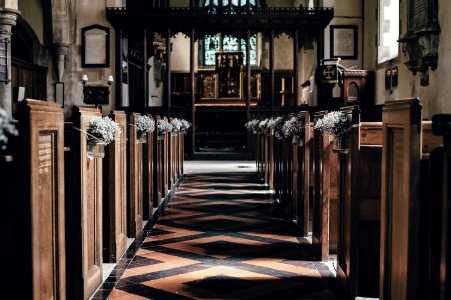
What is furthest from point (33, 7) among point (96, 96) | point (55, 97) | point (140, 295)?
point (140, 295)

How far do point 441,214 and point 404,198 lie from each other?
172 millimetres

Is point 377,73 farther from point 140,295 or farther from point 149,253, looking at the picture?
point 140,295

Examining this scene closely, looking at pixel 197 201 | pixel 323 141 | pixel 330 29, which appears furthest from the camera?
pixel 330 29

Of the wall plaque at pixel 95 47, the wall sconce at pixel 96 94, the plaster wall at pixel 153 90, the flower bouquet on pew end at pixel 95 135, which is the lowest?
the flower bouquet on pew end at pixel 95 135

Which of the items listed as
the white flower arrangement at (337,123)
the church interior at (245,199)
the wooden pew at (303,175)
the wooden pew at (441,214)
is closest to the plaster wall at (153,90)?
the church interior at (245,199)

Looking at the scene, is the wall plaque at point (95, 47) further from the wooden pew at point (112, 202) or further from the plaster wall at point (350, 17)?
the wooden pew at point (112, 202)

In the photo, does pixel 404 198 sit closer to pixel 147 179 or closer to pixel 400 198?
pixel 400 198

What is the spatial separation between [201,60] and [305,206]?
19501 mm

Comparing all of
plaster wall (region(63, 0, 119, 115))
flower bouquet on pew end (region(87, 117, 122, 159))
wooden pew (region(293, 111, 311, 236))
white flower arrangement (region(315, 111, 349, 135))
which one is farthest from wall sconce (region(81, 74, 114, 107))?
white flower arrangement (region(315, 111, 349, 135))

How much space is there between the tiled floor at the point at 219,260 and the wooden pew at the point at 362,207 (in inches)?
9.3

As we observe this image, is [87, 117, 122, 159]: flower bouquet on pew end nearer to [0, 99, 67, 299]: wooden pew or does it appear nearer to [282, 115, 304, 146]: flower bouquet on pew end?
[0, 99, 67, 299]: wooden pew

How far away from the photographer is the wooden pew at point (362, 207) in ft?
11.4

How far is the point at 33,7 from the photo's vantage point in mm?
15898

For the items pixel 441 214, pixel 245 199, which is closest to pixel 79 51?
pixel 245 199
